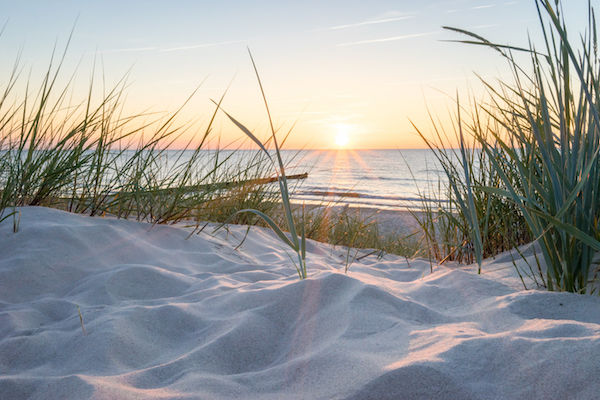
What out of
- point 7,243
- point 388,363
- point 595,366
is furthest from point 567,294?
point 7,243

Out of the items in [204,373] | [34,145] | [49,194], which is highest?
[34,145]

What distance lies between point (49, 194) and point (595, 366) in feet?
8.80

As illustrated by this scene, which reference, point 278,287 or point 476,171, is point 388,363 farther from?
point 476,171

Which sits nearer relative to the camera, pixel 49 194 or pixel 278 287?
pixel 278 287

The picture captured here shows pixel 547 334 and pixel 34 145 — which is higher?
pixel 34 145

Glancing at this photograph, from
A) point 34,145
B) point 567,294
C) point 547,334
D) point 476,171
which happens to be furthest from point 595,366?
point 34,145

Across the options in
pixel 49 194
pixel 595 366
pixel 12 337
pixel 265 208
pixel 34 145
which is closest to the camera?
pixel 595 366

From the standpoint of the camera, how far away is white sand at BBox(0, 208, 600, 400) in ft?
2.78

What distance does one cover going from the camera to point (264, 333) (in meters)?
1.19

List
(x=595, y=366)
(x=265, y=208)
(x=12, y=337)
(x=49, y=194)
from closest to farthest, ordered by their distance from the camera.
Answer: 1. (x=595, y=366)
2. (x=12, y=337)
3. (x=49, y=194)
4. (x=265, y=208)

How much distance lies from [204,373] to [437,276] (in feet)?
3.85

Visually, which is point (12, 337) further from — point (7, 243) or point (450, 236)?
point (450, 236)

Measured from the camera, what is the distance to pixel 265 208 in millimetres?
3496

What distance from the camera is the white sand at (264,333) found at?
846mm
